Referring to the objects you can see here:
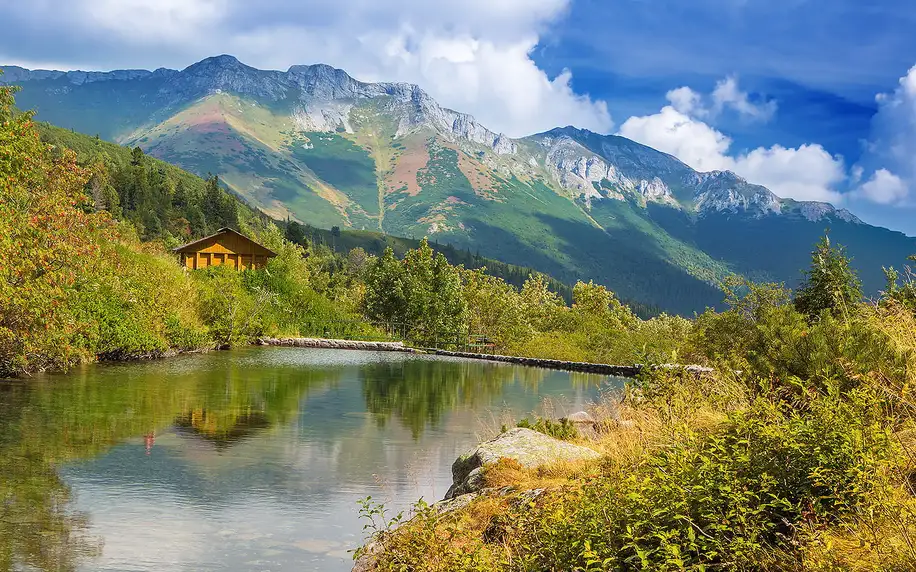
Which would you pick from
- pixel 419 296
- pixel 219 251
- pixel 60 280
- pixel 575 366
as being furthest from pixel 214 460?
pixel 219 251

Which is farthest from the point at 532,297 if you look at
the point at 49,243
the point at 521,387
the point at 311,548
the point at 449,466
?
the point at 311,548

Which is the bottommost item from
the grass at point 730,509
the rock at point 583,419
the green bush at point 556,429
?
the rock at point 583,419

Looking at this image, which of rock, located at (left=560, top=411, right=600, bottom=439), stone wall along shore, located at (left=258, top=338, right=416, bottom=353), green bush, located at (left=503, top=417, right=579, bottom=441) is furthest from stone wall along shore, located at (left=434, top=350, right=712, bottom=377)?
green bush, located at (left=503, top=417, right=579, bottom=441)

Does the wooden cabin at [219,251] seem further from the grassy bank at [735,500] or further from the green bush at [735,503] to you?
the green bush at [735,503]

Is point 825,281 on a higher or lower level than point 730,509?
higher

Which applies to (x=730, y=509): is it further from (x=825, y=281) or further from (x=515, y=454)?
(x=825, y=281)

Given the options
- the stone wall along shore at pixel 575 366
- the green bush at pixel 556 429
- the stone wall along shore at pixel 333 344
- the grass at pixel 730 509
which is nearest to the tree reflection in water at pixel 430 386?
the stone wall along shore at pixel 575 366

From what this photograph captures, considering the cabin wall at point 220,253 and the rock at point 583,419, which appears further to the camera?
the cabin wall at point 220,253

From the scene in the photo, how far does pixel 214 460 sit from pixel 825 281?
23794 mm

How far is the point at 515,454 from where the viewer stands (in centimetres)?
1274

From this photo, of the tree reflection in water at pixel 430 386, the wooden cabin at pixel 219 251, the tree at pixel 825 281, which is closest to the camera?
the tree reflection in water at pixel 430 386

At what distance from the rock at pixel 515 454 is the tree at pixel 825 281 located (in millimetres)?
18924

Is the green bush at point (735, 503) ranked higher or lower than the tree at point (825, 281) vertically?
lower

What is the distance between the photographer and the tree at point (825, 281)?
1145 inches
